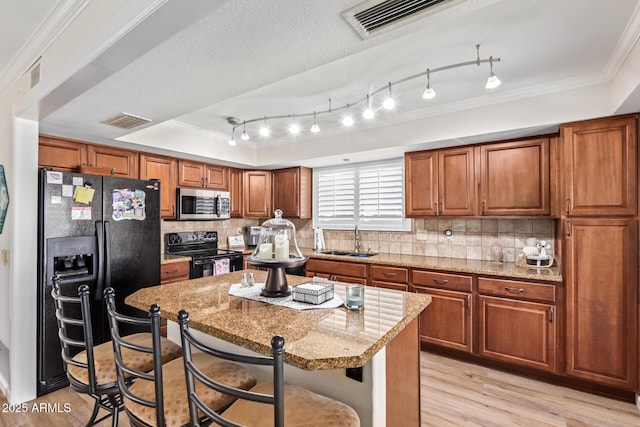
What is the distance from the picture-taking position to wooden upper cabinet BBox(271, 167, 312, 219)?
454 cm

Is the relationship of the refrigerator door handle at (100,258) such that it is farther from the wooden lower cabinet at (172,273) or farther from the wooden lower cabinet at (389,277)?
the wooden lower cabinet at (389,277)

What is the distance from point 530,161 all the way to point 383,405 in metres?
2.56

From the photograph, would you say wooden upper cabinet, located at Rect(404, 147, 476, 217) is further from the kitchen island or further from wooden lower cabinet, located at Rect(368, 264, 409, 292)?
the kitchen island

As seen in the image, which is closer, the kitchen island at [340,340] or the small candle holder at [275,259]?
the kitchen island at [340,340]

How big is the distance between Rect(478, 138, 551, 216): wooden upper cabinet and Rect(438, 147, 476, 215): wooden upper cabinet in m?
0.10

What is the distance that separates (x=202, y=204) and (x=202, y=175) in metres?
0.41

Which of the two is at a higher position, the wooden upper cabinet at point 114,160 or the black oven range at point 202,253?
the wooden upper cabinet at point 114,160

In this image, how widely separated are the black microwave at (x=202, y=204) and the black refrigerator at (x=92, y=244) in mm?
678

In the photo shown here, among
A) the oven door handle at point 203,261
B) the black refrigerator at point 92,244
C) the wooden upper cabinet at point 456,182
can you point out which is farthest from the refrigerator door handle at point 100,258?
the wooden upper cabinet at point 456,182

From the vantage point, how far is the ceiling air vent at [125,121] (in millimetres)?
2394

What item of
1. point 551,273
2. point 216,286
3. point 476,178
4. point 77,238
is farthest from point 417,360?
point 77,238

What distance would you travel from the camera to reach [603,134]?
236 cm

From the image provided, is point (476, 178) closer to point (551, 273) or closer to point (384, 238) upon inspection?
point (551, 273)

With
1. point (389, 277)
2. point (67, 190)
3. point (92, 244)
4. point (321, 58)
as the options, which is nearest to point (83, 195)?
point (67, 190)
